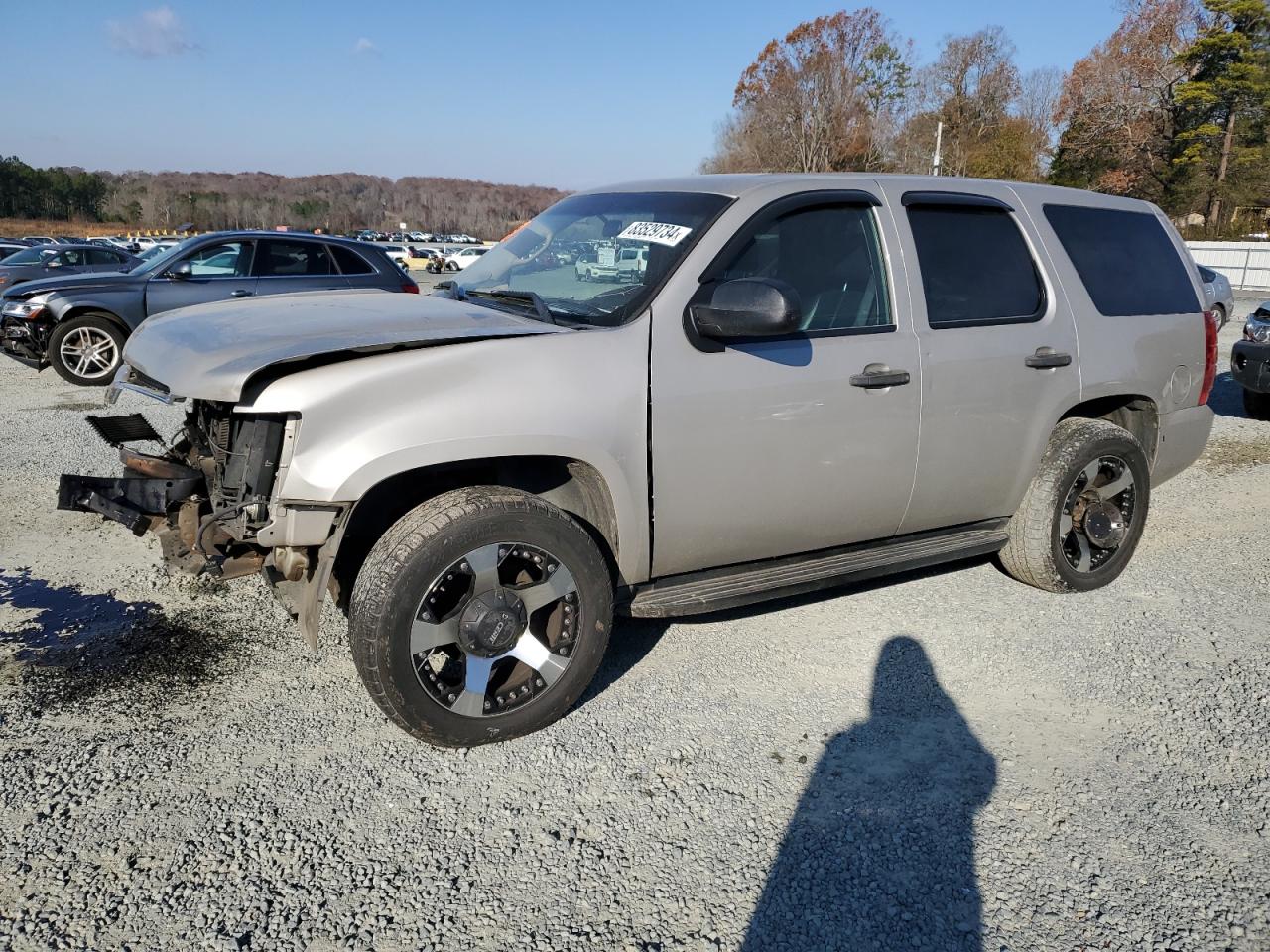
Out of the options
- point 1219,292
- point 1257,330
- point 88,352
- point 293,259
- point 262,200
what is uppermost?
point 262,200

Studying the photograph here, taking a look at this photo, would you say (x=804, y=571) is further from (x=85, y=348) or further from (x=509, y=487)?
(x=85, y=348)

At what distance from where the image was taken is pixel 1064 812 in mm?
2918

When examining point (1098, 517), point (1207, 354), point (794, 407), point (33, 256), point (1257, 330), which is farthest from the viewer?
point (33, 256)

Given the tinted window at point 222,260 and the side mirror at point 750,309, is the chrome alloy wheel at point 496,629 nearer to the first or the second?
the side mirror at point 750,309

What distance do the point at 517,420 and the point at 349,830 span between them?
1.34 metres

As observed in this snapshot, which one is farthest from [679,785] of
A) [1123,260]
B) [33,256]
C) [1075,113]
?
[1075,113]

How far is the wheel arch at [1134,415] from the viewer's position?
4.74 m

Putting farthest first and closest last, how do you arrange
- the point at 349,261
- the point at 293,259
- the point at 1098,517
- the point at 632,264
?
the point at 349,261
the point at 293,259
the point at 1098,517
the point at 632,264

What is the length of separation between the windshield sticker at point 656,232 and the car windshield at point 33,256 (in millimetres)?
17165

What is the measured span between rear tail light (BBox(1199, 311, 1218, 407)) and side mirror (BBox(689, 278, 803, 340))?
293 cm

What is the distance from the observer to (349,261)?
10.8 metres

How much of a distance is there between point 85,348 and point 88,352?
5 centimetres

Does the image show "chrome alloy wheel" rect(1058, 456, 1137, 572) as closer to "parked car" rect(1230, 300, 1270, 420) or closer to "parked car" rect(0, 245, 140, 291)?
"parked car" rect(1230, 300, 1270, 420)

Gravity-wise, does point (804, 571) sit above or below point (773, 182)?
below
